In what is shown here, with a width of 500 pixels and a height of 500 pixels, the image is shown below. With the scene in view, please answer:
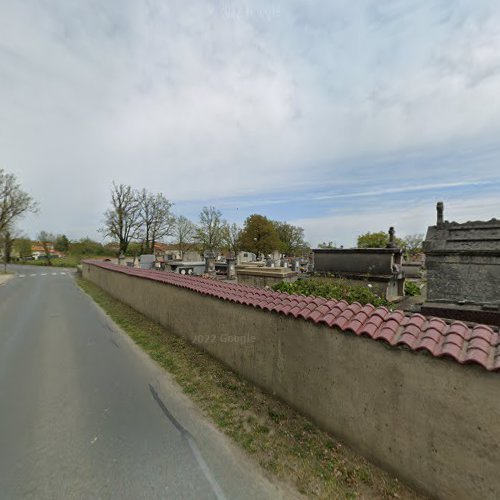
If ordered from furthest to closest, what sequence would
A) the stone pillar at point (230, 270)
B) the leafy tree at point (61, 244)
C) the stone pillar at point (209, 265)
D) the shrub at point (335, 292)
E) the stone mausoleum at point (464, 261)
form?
1. the leafy tree at point (61, 244)
2. the stone pillar at point (209, 265)
3. the stone pillar at point (230, 270)
4. the stone mausoleum at point (464, 261)
5. the shrub at point (335, 292)

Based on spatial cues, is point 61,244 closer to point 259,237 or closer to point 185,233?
point 185,233

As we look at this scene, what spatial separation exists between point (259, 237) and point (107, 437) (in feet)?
183

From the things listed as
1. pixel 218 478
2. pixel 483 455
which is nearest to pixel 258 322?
pixel 218 478

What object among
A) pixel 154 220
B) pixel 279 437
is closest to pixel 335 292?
pixel 279 437

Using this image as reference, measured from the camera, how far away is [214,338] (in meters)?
6.68

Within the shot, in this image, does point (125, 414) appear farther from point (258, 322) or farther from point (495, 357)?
point (495, 357)

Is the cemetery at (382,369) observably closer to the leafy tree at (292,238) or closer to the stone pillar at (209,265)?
the stone pillar at (209,265)

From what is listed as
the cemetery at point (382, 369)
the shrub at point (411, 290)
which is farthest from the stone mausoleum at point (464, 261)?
the shrub at point (411, 290)

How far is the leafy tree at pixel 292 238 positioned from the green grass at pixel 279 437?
65.6 metres

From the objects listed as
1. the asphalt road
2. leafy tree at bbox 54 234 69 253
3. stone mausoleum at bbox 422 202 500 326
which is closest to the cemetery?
the asphalt road

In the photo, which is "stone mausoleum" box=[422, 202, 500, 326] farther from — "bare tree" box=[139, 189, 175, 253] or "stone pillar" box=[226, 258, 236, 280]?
"bare tree" box=[139, 189, 175, 253]

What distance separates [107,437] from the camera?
12.6 ft

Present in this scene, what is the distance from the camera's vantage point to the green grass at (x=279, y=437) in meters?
3.04

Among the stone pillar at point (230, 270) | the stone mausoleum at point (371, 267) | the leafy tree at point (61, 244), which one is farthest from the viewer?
the leafy tree at point (61, 244)
